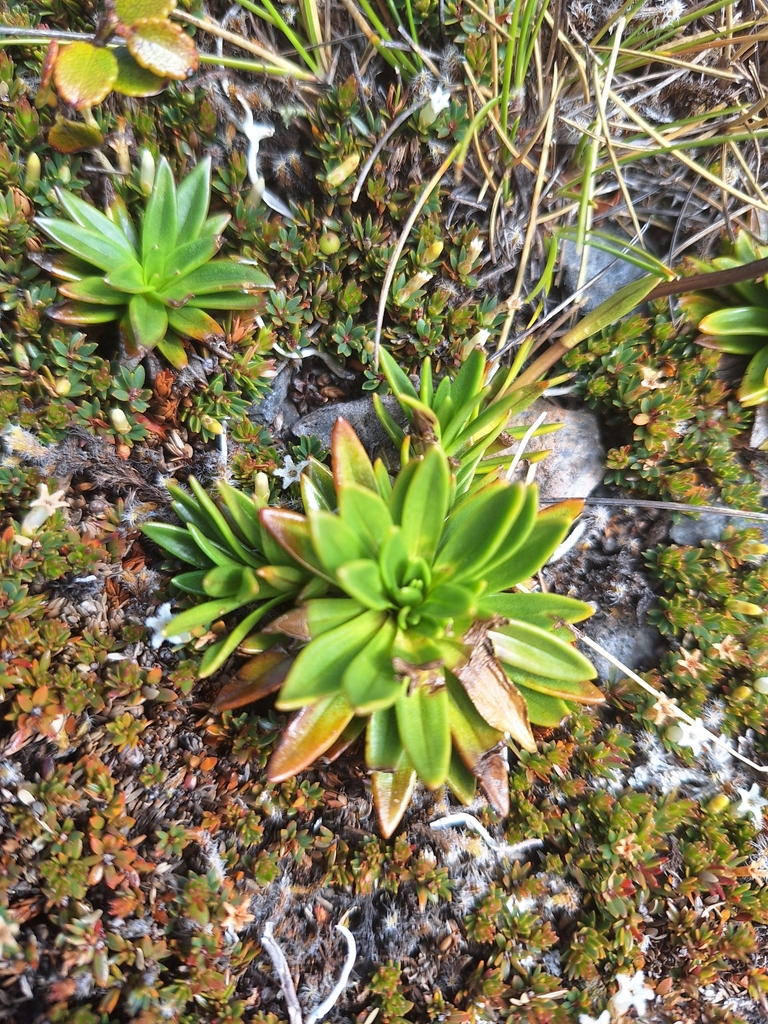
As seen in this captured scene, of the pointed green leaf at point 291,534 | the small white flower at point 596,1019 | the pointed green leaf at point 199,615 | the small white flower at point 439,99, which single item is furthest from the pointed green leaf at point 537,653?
the small white flower at point 439,99

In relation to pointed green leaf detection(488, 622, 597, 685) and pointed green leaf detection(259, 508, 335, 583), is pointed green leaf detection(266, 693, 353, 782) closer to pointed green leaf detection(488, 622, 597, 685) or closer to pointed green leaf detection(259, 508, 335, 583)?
pointed green leaf detection(259, 508, 335, 583)

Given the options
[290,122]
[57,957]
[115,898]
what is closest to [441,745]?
[115,898]

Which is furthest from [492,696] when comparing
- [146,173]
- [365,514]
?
[146,173]

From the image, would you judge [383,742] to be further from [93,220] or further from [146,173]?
[146,173]

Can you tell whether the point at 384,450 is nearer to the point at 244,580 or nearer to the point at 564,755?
the point at 244,580

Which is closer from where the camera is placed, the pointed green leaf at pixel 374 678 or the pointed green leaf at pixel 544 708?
the pointed green leaf at pixel 374 678

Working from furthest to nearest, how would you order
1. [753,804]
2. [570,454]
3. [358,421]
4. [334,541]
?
[570,454] < [358,421] < [753,804] < [334,541]

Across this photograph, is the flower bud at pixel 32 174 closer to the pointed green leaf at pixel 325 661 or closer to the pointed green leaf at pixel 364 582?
the pointed green leaf at pixel 364 582
